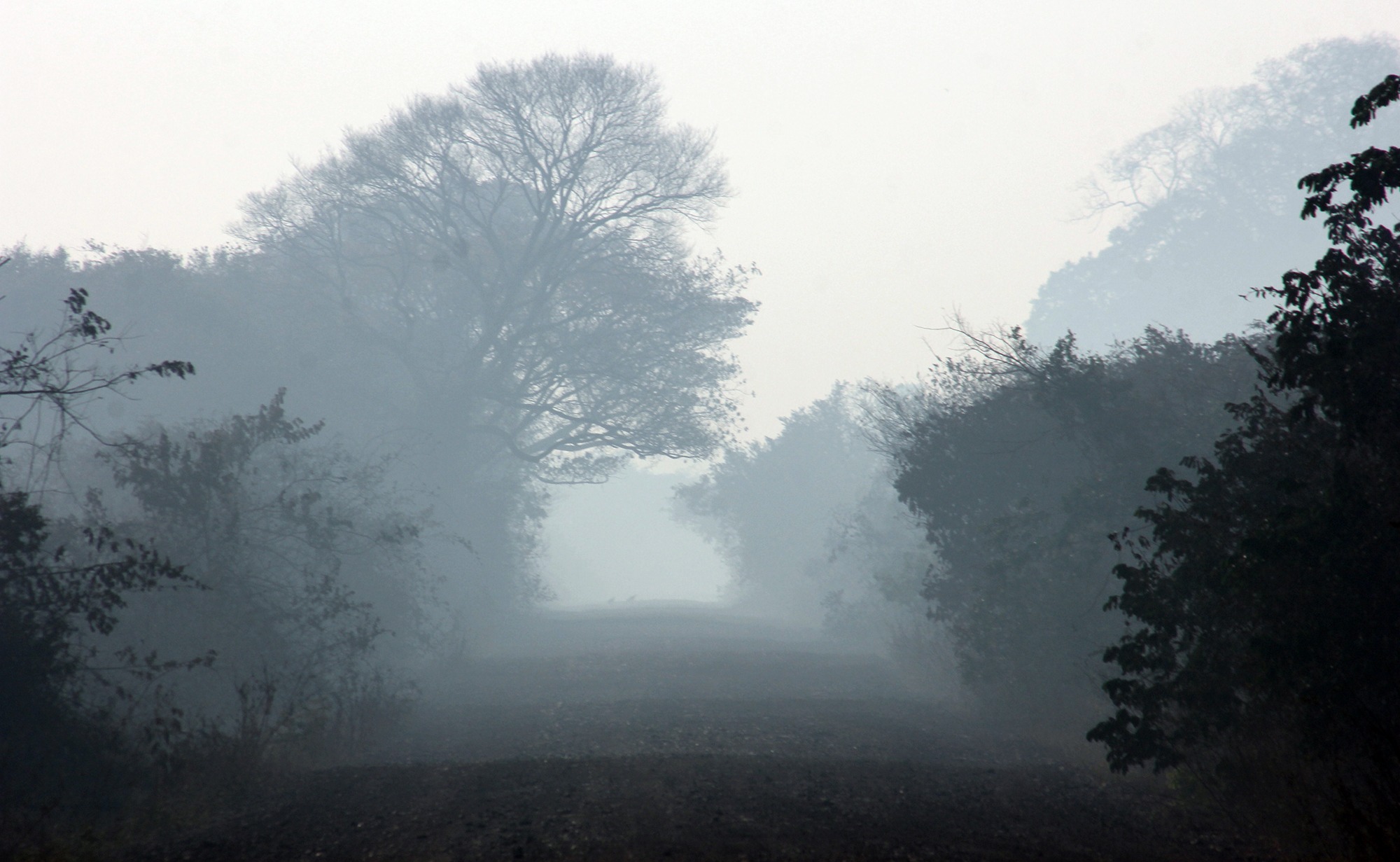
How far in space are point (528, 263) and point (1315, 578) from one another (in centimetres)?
2273

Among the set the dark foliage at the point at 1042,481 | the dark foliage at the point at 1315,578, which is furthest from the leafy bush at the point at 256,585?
the dark foliage at the point at 1042,481

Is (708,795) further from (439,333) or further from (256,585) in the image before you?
(439,333)

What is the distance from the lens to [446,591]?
73.2ft

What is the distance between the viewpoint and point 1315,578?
4.98 meters

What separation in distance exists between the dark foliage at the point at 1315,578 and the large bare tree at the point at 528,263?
2028 cm

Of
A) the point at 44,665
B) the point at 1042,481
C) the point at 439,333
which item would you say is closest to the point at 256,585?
the point at 44,665

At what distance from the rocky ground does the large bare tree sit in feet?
48.1

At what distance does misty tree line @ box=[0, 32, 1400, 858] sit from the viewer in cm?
514

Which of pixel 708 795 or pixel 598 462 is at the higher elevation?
pixel 598 462

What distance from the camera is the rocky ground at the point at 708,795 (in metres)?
5.17

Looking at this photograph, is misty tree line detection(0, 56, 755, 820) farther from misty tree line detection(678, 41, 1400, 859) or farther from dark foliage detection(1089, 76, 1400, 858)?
dark foliage detection(1089, 76, 1400, 858)

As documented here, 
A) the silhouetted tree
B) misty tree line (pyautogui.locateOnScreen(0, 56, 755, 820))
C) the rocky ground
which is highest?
misty tree line (pyautogui.locateOnScreen(0, 56, 755, 820))

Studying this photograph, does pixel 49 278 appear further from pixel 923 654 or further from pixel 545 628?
pixel 923 654

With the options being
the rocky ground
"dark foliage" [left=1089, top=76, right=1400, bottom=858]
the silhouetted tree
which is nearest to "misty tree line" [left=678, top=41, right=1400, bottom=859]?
"dark foliage" [left=1089, top=76, right=1400, bottom=858]
